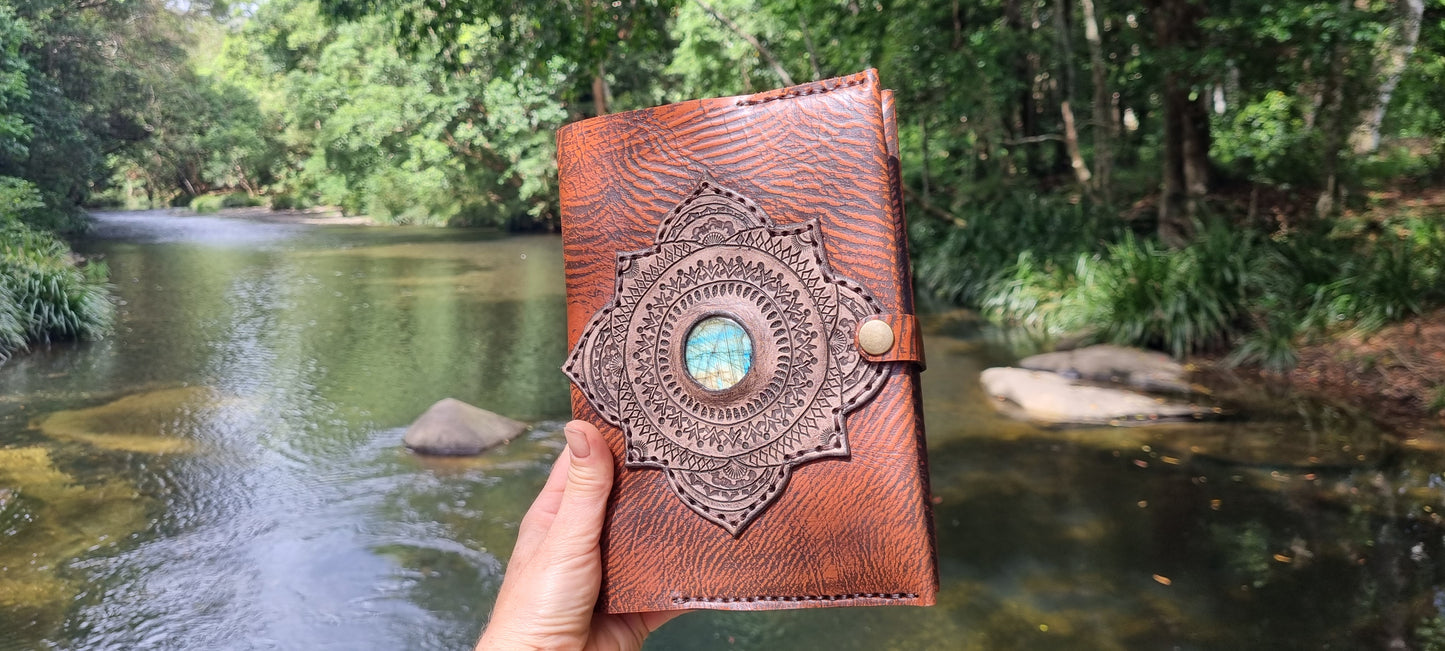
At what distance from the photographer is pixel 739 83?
48.2 feet

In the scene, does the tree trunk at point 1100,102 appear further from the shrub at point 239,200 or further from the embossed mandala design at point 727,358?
the shrub at point 239,200

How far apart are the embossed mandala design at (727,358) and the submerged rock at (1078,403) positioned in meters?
5.86

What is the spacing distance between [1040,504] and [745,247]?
4.48 metres

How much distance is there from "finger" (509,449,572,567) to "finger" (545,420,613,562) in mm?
96

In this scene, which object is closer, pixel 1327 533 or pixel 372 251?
pixel 1327 533

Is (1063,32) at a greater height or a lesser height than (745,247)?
greater

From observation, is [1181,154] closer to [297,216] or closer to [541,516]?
[541,516]

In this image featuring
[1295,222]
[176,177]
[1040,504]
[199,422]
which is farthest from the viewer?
[176,177]

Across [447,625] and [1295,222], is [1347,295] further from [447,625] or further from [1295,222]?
[447,625]

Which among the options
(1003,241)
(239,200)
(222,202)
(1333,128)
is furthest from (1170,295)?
(239,200)

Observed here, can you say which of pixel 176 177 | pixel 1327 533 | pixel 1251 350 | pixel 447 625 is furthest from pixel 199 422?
pixel 176 177

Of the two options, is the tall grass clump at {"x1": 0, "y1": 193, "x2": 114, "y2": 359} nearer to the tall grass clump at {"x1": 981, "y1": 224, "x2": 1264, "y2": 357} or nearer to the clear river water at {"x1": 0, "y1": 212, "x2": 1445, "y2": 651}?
the clear river water at {"x1": 0, "y1": 212, "x2": 1445, "y2": 651}

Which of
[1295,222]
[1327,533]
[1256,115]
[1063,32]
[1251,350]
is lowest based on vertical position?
[1327,533]

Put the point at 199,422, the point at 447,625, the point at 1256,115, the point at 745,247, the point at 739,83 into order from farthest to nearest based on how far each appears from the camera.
→ the point at 739,83 < the point at 1256,115 < the point at 199,422 < the point at 447,625 < the point at 745,247
